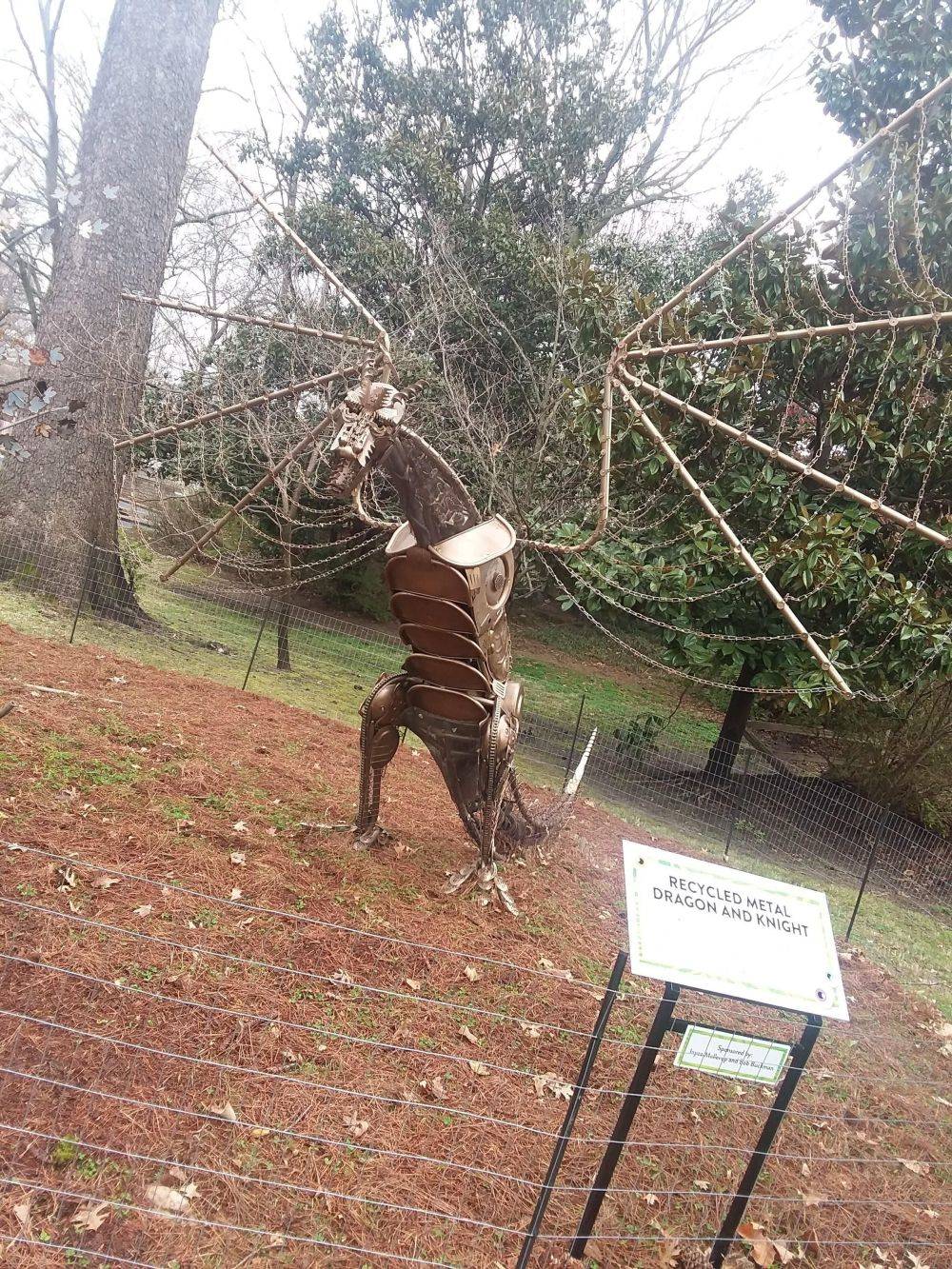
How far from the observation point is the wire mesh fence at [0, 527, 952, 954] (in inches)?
342

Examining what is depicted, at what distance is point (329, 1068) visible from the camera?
3123 millimetres

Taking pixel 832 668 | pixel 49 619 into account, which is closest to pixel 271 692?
pixel 49 619

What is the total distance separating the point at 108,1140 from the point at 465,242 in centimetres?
1274

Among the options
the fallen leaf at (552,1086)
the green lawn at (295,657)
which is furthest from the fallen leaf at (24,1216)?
the green lawn at (295,657)

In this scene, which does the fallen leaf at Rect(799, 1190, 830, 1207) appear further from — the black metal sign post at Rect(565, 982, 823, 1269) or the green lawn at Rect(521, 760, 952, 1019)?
the green lawn at Rect(521, 760, 952, 1019)

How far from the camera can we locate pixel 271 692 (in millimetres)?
9031

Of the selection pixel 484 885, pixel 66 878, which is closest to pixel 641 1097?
pixel 484 885

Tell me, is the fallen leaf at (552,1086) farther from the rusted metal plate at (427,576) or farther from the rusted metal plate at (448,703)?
the rusted metal plate at (427,576)

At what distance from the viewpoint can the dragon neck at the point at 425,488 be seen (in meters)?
3.68

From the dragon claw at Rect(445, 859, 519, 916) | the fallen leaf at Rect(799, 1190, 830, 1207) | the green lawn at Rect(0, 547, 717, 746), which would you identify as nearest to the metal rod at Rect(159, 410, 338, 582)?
the dragon claw at Rect(445, 859, 519, 916)

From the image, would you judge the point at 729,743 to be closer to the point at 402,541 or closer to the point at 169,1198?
the point at 402,541

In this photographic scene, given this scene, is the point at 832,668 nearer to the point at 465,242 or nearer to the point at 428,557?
the point at 428,557

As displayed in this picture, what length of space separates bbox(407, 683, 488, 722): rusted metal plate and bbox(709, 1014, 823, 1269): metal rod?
2204 mm

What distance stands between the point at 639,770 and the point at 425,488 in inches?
296
